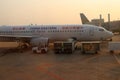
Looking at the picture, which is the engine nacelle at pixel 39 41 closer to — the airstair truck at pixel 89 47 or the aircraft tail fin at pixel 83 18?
the airstair truck at pixel 89 47

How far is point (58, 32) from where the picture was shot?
37375 millimetres

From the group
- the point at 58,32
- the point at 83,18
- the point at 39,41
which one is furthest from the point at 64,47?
the point at 83,18

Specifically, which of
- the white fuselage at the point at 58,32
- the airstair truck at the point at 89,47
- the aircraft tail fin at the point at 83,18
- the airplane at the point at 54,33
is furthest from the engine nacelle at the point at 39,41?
the aircraft tail fin at the point at 83,18

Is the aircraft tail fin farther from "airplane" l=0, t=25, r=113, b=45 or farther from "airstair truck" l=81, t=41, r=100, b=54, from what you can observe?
"airstair truck" l=81, t=41, r=100, b=54

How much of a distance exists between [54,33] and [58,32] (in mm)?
682

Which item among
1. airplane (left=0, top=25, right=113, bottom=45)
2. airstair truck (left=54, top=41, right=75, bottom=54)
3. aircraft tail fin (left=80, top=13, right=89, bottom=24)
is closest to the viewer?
airstair truck (left=54, top=41, right=75, bottom=54)

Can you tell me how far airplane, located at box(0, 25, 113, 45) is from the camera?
36.1 meters

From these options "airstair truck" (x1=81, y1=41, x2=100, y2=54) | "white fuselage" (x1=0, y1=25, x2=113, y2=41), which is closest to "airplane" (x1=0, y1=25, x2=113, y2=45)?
"white fuselage" (x1=0, y1=25, x2=113, y2=41)

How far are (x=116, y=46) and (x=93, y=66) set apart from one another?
9976mm

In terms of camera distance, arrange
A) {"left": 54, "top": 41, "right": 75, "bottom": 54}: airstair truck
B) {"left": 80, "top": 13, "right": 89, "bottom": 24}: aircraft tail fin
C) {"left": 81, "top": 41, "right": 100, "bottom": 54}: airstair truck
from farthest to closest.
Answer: {"left": 80, "top": 13, "right": 89, "bottom": 24}: aircraft tail fin
{"left": 54, "top": 41, "right": 75, "bottom": 54}: airstair truck
{"left": 81, "top": 41, "right": 100, "bottom": 54}: airstair truck

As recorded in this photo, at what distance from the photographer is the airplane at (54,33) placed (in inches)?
1421

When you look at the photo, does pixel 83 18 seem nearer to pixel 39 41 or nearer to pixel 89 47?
pixel 39 41

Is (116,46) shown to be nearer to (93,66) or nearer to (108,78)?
(93,66)

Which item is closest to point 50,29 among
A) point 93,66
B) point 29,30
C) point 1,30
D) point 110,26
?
point 29,30
